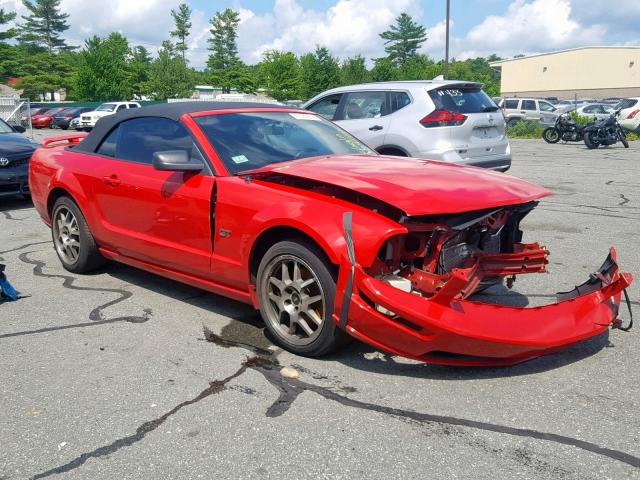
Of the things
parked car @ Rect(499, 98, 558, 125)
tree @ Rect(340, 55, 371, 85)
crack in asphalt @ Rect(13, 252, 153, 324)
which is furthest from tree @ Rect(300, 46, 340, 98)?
crack in asphalt @ Rect(13, 252, 153, 324)

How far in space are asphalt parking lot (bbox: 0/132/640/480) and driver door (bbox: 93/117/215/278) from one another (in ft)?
1.51

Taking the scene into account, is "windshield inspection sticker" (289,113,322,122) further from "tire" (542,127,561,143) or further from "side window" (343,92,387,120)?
"tire" (542,127,561,143)

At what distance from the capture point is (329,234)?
3.74 m

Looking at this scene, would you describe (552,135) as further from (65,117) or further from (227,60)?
(227,60)

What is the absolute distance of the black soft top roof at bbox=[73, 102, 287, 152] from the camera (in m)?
5.13

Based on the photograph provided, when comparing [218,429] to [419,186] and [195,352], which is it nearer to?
[195,352]

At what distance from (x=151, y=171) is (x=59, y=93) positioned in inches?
3592

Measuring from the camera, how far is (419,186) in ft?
12.7

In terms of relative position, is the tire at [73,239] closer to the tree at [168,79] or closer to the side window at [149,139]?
the side window at [149,139]

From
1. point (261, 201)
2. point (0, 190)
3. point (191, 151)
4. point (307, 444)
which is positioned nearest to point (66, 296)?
point (191, 151)

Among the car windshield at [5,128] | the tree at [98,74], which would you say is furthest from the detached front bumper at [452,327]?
the tree at [98,74]

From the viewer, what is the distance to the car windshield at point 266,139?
4738mm

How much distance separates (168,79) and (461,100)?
62.4 m

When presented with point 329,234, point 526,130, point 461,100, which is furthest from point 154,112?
point 526,130
